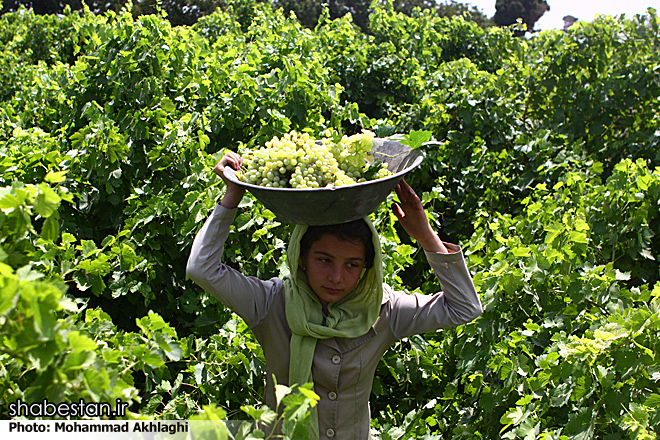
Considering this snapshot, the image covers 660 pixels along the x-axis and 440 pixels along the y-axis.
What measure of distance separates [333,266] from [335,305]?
14cm

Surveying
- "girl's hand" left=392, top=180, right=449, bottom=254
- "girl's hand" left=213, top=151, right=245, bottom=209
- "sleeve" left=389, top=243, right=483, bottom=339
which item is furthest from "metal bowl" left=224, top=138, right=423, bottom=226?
"sleeve" left=389, top=243, right=483, bottom=339

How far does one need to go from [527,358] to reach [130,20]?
3148 mm

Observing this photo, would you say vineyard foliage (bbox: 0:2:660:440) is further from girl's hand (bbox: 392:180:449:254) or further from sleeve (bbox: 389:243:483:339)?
sleeve (bbox: 389:243:483:339)

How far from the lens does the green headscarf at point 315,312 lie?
1.56m

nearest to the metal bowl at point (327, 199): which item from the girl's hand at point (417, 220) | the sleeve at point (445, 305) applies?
the girl's hand at point (417, 220)

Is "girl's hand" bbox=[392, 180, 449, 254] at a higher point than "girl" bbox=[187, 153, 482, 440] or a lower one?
higher

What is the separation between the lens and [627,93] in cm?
504

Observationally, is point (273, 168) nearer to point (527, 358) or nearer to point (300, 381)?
point (300, 381)

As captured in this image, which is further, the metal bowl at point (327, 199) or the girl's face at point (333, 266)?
the girl's face at point (333, 266)

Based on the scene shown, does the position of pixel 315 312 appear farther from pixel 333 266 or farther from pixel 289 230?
pixel 289 230

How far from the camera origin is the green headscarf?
1.56 m

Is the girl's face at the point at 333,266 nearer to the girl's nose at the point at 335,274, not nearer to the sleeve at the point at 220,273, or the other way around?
the girl's nose at the point at 335,274

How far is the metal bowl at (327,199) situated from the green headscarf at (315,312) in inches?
6.5

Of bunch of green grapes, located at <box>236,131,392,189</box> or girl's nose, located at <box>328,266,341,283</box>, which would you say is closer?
bunch of green grapes, located at <box>236,131,392,189</box>
